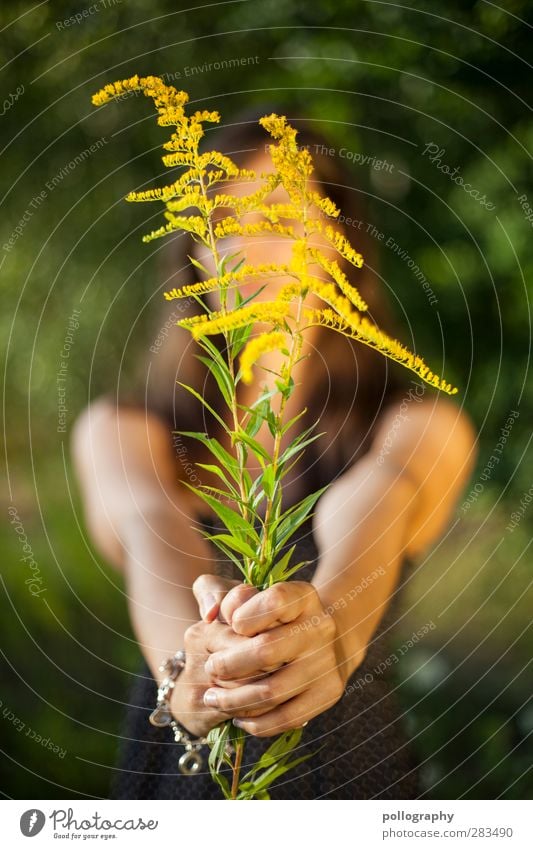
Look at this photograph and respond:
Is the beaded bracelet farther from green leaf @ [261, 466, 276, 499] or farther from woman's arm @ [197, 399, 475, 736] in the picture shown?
green leaf @ [261, 466, 276, 499]

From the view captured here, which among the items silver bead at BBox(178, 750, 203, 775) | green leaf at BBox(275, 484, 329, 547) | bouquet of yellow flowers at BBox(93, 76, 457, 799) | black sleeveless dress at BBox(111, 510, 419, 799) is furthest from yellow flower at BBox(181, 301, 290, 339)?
silver bead at BBox(178, 750, 203, 775)

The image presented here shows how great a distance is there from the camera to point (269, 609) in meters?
0.52

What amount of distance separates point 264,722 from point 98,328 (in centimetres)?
34

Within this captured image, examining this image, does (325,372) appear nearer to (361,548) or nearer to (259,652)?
(361,548)

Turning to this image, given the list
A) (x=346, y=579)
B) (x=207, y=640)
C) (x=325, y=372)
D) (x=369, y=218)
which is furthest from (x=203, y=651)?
(x=369, y=218)

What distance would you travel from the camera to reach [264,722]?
0.55m

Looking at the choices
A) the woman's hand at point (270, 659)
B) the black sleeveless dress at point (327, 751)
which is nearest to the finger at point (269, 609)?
the woman's hand at point (270, 659)

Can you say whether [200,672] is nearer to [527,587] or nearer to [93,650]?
[93,650]

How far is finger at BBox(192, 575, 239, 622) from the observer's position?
1.82 feet

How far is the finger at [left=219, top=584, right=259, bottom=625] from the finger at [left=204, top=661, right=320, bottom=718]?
0.05 m

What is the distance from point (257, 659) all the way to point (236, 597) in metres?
0.04
